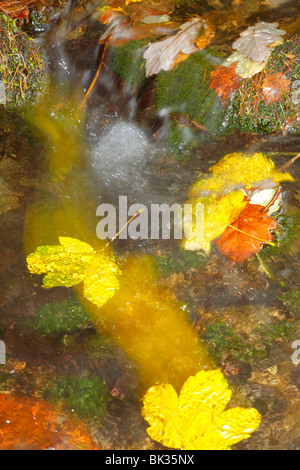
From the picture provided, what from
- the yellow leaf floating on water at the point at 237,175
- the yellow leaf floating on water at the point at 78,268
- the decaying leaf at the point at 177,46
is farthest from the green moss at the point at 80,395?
the decaying leaf at the point at 177,46

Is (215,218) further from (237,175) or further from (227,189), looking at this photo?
(237,175)

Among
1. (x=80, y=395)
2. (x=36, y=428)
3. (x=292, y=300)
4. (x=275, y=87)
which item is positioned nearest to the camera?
(x=36, y=428)

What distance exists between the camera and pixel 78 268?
196 cm

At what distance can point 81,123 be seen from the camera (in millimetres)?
2736

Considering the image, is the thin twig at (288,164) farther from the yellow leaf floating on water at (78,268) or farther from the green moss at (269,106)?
the yellow leaf floating on water at (78,268)

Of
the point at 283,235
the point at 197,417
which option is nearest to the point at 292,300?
the point at 283,235

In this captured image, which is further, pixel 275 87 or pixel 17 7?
pixel 17 7

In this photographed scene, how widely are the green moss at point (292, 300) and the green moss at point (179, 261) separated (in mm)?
436

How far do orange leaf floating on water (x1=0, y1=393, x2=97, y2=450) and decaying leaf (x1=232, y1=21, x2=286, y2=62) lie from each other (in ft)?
7.61

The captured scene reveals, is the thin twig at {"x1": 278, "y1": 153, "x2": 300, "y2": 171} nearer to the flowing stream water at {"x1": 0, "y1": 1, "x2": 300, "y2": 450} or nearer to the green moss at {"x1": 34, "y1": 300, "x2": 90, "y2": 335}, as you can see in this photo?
the flowing stream water at {"x1": 0, "y1": 1, "x2": 300, "y2": 450}

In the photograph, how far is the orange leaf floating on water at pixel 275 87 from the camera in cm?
252

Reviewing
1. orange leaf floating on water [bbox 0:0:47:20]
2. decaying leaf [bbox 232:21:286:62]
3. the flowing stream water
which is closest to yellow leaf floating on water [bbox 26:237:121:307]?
the flowing stream water

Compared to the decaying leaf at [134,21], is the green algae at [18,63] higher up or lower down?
lower down

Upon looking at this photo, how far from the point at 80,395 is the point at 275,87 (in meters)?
2.19
